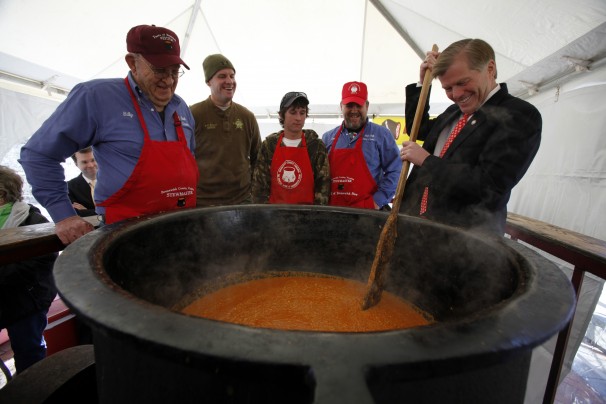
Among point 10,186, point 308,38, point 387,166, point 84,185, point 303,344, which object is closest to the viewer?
point 303,344

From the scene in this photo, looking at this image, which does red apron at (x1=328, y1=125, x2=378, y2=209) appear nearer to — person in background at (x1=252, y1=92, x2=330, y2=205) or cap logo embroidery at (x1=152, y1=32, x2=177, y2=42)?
person in background at (x1=252, y1=92, x2=330, y2=205)

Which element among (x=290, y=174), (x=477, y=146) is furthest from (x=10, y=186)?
(x=477, y=146)

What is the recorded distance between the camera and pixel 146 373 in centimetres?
49

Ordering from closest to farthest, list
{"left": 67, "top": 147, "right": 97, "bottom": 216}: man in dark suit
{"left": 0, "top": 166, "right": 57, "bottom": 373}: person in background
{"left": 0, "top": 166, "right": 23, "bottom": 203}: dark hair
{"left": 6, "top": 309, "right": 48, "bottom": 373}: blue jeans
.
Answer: {"left": 0, "top": 166, "right": 57, "bottom": 373}: person in background → {"left": 6, "top": 309, "right": 48, "bottom": 373}: blue jeans → {"left": 0, "top": 166, "right": 23, "bottom": 203}: dark hair → {"left": 67, "top": 147, "right": 97, "bottom": 216}: man in dark suit

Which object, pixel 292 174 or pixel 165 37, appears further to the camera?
pixel 292 174

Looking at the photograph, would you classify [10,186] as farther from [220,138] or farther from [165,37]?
[165,37]

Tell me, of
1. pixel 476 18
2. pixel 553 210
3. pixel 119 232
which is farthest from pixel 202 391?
pixel 476 18

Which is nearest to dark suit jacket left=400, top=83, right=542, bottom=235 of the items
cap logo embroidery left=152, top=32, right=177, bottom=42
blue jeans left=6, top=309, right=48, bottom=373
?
cap logo embroidery left=152, top=32, right=177, bottom=42

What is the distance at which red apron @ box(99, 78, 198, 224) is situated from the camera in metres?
1.35

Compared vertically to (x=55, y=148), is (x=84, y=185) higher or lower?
lower

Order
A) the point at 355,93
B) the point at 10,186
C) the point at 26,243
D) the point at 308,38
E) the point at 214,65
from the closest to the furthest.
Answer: the point at 26,243 → the point at 10,186 → the point at 214,65 → the point at 355,93 → the point at 308,38

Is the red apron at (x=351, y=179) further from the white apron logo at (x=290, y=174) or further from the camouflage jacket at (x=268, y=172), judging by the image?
the white apron logo at (x=290, y=174)

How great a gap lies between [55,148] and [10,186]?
1261 mm

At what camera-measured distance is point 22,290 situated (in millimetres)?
1880
